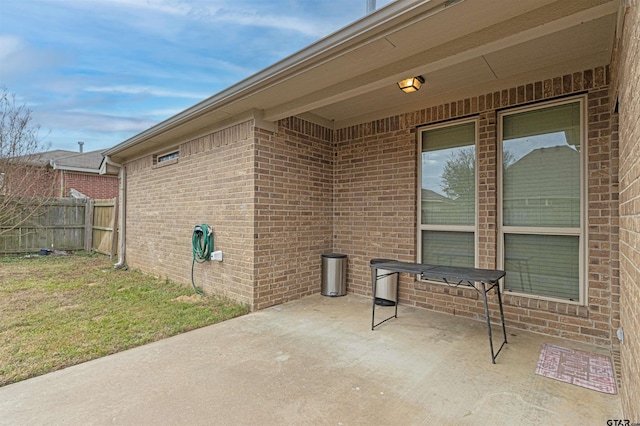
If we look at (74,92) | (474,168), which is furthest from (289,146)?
(74,92)

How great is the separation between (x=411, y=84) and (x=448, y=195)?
1.55m

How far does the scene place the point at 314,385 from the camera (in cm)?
238

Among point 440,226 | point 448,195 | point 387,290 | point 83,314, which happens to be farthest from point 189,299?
point 448,195

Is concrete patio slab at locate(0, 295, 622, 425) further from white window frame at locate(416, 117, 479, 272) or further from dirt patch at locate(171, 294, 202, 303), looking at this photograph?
dirt patch at locate(171, 294, 202, 303)

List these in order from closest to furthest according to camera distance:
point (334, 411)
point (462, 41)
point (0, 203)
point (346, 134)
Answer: point (334, 411) < point (462, 41) < point (346, 134) < point (0, 203)

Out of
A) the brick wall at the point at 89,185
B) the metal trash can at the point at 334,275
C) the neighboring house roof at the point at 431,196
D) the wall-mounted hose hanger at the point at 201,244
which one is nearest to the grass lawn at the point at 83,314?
the wall-mounted hose hanger at the point at 201,244

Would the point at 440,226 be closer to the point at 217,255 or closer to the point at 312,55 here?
the point at 312,55

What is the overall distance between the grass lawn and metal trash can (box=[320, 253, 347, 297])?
1.36m

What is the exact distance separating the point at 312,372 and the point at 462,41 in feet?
9.76

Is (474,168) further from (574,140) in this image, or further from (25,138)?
(25,138)

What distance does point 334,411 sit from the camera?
205 centimetres

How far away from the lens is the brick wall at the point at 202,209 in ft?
14.6

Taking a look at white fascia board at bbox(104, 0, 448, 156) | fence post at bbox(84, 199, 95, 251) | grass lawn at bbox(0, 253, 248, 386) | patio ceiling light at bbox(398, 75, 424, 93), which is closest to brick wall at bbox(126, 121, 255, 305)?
grass lawn at bbox(0, 253, 248, 386)

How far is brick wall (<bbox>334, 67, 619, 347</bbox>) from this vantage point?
306cm
